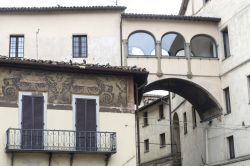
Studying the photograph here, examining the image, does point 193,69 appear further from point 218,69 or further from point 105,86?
point 105,86

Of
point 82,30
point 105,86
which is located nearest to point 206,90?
point 82,30

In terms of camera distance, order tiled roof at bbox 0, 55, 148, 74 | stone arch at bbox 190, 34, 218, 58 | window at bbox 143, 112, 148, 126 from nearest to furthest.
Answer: tiled roof at bbox 0, 55, 148, 74 → stone arch at bbox 190, 34, 218, 58 → window at bbox 143, 112, 148, 126

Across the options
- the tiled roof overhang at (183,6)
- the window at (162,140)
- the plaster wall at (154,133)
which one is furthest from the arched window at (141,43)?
the window at (162,140)

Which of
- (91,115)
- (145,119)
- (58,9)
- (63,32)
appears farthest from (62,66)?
(145,119)

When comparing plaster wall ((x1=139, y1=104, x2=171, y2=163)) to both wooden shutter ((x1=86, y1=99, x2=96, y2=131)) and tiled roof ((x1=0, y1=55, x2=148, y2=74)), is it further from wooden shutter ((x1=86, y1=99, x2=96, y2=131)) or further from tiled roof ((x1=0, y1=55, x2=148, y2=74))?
wooden shutter ((x1=86, y1=99, x2=96, y2=131))

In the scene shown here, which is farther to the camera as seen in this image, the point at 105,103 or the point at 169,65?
the point at 169,65

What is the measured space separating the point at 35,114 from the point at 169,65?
537 inches

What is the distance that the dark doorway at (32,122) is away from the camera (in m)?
19.7

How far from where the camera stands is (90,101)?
69.5 ft

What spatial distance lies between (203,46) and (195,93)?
304 cm

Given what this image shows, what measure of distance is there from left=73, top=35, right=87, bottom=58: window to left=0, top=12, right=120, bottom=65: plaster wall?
0.29 metres

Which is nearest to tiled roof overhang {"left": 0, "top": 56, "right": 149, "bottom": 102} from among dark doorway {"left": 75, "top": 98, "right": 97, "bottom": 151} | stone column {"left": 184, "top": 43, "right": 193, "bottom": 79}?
dark doorway {"left": 75, "top": 98, "right": 97, "bottom": 151}

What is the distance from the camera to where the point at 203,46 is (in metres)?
34.3

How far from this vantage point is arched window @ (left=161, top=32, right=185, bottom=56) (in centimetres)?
3262
